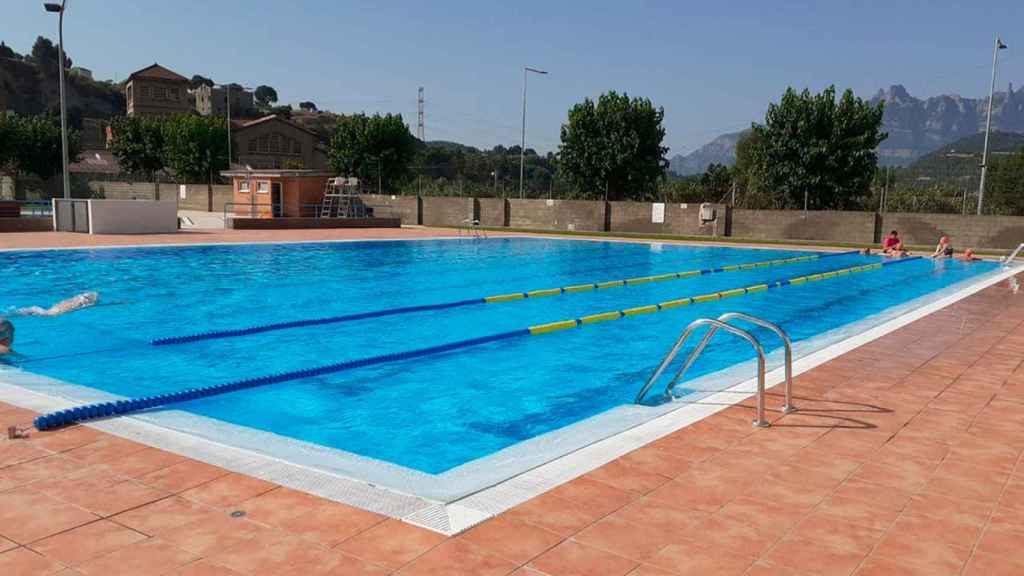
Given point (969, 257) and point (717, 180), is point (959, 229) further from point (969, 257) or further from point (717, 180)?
point (717, 180)

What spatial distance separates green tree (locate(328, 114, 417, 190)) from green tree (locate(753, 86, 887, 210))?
990 inches

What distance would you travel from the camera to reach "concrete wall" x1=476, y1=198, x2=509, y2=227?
1512 inches

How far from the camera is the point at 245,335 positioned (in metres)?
9.98

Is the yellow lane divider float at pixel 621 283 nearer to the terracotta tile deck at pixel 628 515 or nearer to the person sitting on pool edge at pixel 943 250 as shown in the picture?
the person sitting on pool edge at pixel 943 250

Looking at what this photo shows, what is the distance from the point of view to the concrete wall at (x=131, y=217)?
955 inches

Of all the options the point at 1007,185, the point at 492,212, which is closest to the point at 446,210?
the point at 492,212

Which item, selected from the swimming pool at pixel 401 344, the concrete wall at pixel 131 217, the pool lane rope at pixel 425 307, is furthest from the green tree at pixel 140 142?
the pool lane rope at pixel 425 307

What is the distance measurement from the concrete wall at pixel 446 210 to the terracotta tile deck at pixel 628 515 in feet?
112

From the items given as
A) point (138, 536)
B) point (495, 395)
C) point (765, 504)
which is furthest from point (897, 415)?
point (138, 536)

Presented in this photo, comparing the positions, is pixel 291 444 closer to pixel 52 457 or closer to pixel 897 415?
pixel 52 457

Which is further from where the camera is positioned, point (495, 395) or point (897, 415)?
point (495, 395)

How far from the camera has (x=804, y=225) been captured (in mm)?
31281

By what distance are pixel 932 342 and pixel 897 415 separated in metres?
3.80

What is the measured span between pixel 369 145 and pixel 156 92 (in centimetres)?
7246
